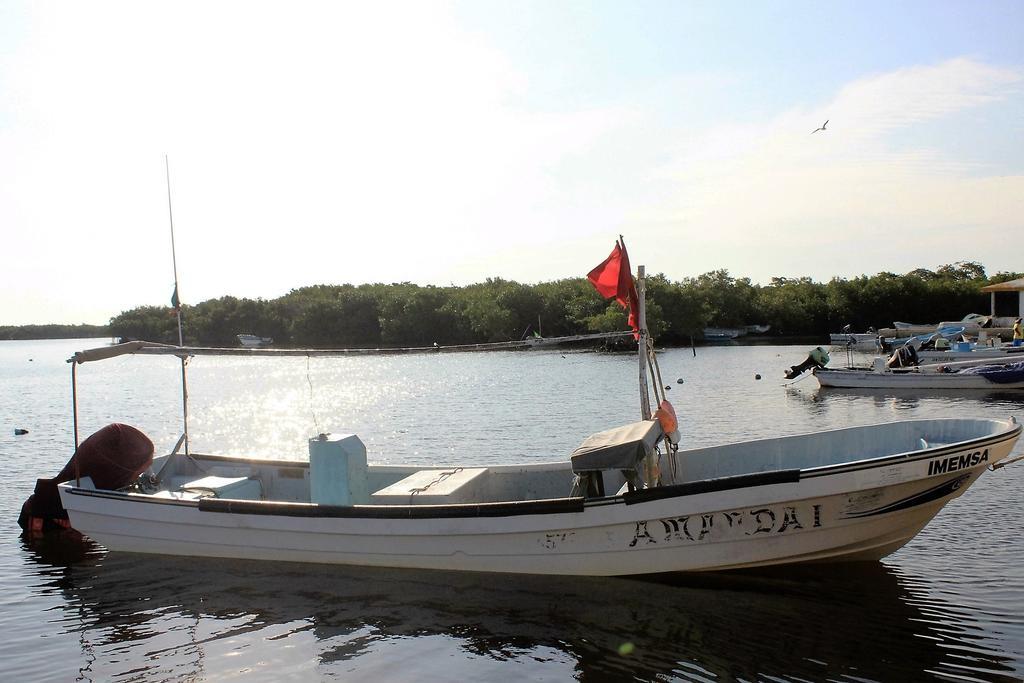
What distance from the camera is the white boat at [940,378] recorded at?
2973 cm

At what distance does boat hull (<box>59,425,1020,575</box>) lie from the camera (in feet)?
30.1

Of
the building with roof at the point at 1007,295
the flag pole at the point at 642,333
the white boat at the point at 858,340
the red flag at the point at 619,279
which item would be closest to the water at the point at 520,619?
the flag pole at the point at 642,333

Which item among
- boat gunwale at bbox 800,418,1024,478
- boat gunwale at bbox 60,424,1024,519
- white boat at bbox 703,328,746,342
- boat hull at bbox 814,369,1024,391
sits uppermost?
white boat at bbox 703,328,746,342

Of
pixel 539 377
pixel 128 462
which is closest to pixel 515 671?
pixel 128 462

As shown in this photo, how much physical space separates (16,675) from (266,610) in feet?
9.18

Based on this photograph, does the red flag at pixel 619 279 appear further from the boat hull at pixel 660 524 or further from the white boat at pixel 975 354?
the white boat at pixel 975 354

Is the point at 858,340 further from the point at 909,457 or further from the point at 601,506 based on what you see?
the point at 601,506

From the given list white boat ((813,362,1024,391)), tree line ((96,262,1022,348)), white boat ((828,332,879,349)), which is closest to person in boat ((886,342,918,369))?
white boat ((813,362,1024,391))

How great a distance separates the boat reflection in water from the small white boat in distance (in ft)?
311

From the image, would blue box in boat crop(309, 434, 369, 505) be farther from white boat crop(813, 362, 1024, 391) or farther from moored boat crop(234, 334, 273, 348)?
moored boat crop(234, 334, 273, 348)

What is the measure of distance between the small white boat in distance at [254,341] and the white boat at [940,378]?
83.3 m

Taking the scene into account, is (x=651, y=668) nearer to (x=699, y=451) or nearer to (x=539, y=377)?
(x=699, y=451)

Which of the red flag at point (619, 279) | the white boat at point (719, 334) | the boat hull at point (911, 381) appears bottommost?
the boat hull at point (911, 381)

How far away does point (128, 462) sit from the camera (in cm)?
1263
